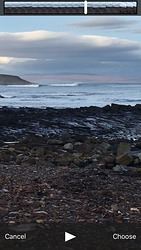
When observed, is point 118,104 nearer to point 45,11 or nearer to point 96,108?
point 96,108

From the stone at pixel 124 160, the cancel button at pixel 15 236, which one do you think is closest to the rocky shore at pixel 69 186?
the stone at pixel 124 160

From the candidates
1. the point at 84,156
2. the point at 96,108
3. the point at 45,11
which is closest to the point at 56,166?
the point at 84,156

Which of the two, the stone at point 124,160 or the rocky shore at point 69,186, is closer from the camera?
the rocky shore at point 69,186

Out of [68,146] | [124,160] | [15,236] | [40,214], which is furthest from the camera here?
[68,146]

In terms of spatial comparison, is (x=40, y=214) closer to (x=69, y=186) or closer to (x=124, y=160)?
(x=69, y=186)

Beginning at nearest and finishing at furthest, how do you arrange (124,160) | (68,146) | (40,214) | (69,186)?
1. (40,214)
2. (69,186)
3. (124,160)
4. (68,146)

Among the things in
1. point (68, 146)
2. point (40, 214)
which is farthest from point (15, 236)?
point (68, 146)

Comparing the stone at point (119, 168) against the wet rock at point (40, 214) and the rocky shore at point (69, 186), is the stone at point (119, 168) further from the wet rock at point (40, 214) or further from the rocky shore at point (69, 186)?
the wet rock at point (40, 214)

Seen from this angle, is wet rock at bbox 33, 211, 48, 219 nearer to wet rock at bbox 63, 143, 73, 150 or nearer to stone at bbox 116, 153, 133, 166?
stone at bbox 116, 153, 133, 166

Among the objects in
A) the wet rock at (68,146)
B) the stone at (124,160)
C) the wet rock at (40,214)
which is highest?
the wet rock at (40,214)

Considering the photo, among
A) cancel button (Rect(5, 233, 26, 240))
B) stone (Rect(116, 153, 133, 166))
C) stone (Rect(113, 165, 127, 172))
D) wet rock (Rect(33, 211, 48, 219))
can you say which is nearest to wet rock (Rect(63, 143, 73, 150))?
stone (Rect(116, 153, 133, 166))

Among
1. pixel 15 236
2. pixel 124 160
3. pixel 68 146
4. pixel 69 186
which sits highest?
pixel 15 236

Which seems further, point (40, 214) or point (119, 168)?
point (119, 168)

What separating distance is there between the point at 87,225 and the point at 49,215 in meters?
0.28
